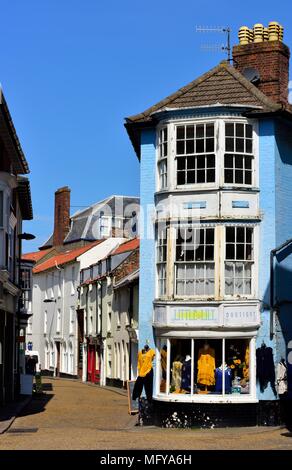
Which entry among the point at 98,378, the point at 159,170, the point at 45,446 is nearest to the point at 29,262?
the point at 98,378

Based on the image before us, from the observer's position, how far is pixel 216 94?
91.0 ft

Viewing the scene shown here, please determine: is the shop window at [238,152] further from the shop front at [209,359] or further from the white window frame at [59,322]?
the white window frame at [59,322]

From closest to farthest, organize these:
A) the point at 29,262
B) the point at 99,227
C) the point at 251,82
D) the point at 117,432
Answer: the point at 117,432 → the point at 251,82 → the point at 29,262 → the point at 99,227

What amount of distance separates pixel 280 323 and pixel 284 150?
514cm

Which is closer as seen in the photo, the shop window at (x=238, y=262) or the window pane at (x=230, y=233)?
the shop window at (x=238, y=262)

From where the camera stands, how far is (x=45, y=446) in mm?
20859

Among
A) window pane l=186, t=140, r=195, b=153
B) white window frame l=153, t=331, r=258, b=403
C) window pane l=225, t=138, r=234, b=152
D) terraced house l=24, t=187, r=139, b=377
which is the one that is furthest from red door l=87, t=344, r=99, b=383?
window pane l=225, t=138, r=234, b=152

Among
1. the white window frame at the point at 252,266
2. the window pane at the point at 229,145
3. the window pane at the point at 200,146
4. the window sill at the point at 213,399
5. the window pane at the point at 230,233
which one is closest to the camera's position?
the window sill at the point at 213,399

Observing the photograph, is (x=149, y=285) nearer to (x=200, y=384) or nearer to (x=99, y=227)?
(x=200, y=384)

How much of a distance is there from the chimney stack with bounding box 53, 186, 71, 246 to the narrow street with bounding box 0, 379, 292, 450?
46538 millimetres

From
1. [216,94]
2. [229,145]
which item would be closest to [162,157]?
[229,145]

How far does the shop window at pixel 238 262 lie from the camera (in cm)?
2659

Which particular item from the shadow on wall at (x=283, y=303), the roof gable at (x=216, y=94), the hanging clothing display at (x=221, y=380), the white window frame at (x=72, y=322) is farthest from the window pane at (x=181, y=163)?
the white window frame at (x=72, y=322)

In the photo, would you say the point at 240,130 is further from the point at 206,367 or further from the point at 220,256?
the point at 206,367
